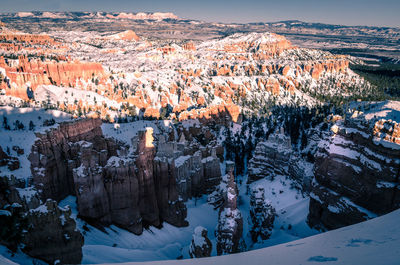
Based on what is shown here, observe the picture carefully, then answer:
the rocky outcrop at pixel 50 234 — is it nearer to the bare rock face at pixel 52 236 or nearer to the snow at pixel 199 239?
the bare rock face at pixel 52 236

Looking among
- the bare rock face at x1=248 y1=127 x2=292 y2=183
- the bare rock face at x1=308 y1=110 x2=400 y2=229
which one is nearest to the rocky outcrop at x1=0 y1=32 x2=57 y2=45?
the bare rock face at x1=248 y1=127 x2=292 y2=183

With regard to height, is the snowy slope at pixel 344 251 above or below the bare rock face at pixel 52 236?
above

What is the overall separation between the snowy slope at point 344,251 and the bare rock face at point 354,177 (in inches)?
465

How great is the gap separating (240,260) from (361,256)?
240 cm

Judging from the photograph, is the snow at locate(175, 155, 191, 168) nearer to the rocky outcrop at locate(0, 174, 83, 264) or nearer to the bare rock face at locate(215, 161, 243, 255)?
the bare rock face at locate(215, 161, 243, 255)

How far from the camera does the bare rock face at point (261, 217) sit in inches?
928

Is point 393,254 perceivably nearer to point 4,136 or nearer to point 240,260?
point 240,260

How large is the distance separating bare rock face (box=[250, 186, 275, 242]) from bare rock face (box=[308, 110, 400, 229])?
11.2 ft

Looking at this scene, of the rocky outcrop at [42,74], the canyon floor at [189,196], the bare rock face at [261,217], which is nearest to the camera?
the canyon floor at [189,196]

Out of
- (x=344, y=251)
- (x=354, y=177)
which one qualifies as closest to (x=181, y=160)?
(x=354, y=177)

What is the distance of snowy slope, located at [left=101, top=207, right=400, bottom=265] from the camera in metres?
5.04

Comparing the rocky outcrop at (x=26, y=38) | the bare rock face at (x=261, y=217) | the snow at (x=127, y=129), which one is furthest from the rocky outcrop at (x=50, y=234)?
the rocky outcrop at (x=26, y=38)

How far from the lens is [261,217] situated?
24.4 meters

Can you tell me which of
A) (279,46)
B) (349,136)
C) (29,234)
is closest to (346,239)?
(29,234)
